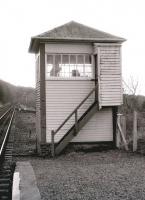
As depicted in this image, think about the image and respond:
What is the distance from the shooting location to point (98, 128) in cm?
1705

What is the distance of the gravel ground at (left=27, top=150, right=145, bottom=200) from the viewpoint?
8.48 metres

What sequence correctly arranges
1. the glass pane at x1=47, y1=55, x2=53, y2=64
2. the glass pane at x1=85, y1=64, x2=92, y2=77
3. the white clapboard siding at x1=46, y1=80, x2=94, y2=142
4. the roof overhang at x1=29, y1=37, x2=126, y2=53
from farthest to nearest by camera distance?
the glass pane at x1=85, y1=64, x2=92, y2=77 → the glass pane at x1=47, y1=55, x2=53, y2=64 → the white clapboard siding at x1=46, y1=80, x2=94, y2=142 → the roof overhang at x1=29, y1=37, x2=126, y2=53

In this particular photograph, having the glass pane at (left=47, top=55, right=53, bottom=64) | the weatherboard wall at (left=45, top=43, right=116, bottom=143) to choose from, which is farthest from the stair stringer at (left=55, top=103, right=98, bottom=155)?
the glass pane at (left=47, top=55, right=53, bottom=64)

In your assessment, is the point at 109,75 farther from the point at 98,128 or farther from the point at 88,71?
the point at 98,128

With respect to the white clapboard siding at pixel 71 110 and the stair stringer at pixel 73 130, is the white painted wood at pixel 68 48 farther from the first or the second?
the stair stringer at pixel 73 130

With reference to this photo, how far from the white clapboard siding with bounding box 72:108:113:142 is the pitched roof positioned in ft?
9.49

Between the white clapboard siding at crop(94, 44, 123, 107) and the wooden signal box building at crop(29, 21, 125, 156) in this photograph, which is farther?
the white clapboard siding at crop(94, 44, 123, 107)

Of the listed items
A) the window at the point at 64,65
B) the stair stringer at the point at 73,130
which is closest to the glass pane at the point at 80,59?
the window at the point at 64,65

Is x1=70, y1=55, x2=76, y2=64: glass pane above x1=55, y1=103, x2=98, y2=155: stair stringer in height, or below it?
above

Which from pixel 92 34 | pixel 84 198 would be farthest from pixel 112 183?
pixel 92 34

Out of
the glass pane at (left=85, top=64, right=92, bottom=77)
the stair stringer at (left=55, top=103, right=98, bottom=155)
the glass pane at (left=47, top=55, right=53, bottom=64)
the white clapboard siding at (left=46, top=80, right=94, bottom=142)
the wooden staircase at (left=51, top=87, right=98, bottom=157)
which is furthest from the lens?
the glass pane at (left=85, top=64, right=92, bottom=77)

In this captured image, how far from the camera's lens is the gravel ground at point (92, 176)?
848 centimetres

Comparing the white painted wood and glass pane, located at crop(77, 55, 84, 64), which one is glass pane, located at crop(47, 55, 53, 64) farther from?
glass pane, located at crop(77, 55, 84, 64)

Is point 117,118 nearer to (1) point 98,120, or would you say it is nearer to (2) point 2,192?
(1) point 98,120
